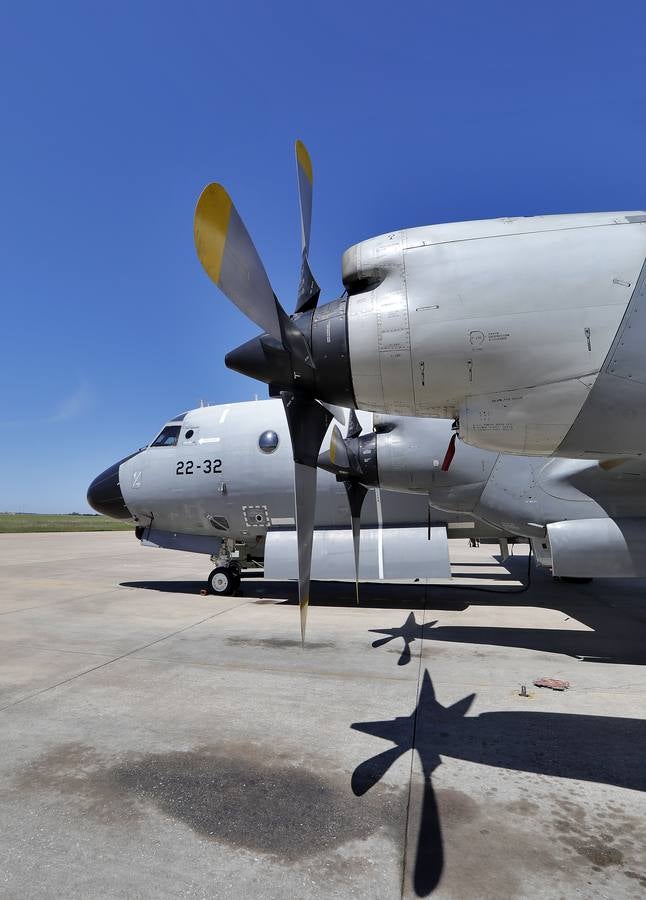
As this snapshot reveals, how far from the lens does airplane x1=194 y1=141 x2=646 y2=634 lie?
307cm

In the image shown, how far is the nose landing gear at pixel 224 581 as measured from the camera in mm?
11734

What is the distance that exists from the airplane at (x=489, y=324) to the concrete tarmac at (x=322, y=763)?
2212 millimetres

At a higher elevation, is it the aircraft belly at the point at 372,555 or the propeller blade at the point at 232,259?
the propeller blade at the point at 232,259

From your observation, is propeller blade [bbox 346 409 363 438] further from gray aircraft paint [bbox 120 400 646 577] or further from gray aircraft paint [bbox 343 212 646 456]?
gray aircraft paint [bbox 343 212 646 456]

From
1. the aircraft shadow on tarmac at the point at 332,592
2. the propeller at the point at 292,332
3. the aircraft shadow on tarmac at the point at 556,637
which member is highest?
the propeller at the point at 292,332

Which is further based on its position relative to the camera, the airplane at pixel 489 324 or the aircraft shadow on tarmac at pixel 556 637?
the aircraft shadow on tarmac at pixel 556 637

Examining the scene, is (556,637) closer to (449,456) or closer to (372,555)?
(449,456)

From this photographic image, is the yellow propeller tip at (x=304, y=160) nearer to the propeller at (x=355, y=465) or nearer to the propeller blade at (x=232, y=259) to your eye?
the propeller blade at (x=232, y=259)

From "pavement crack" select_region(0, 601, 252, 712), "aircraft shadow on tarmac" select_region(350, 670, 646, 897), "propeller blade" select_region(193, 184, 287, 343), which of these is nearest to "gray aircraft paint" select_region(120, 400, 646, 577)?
"pavement crack" select_region(0, 601, 252, 712)

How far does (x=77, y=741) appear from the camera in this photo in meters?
4.15

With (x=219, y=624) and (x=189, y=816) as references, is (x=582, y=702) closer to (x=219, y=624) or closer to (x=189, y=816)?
(x=189, y=816)

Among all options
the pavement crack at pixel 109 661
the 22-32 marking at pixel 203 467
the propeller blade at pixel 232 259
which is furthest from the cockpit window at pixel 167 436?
the propeller blade at pixel 232 259

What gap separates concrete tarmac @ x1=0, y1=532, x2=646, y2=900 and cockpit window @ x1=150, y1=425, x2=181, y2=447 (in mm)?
4916

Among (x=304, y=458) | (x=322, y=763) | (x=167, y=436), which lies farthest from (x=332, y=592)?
(x=322, y=763)
